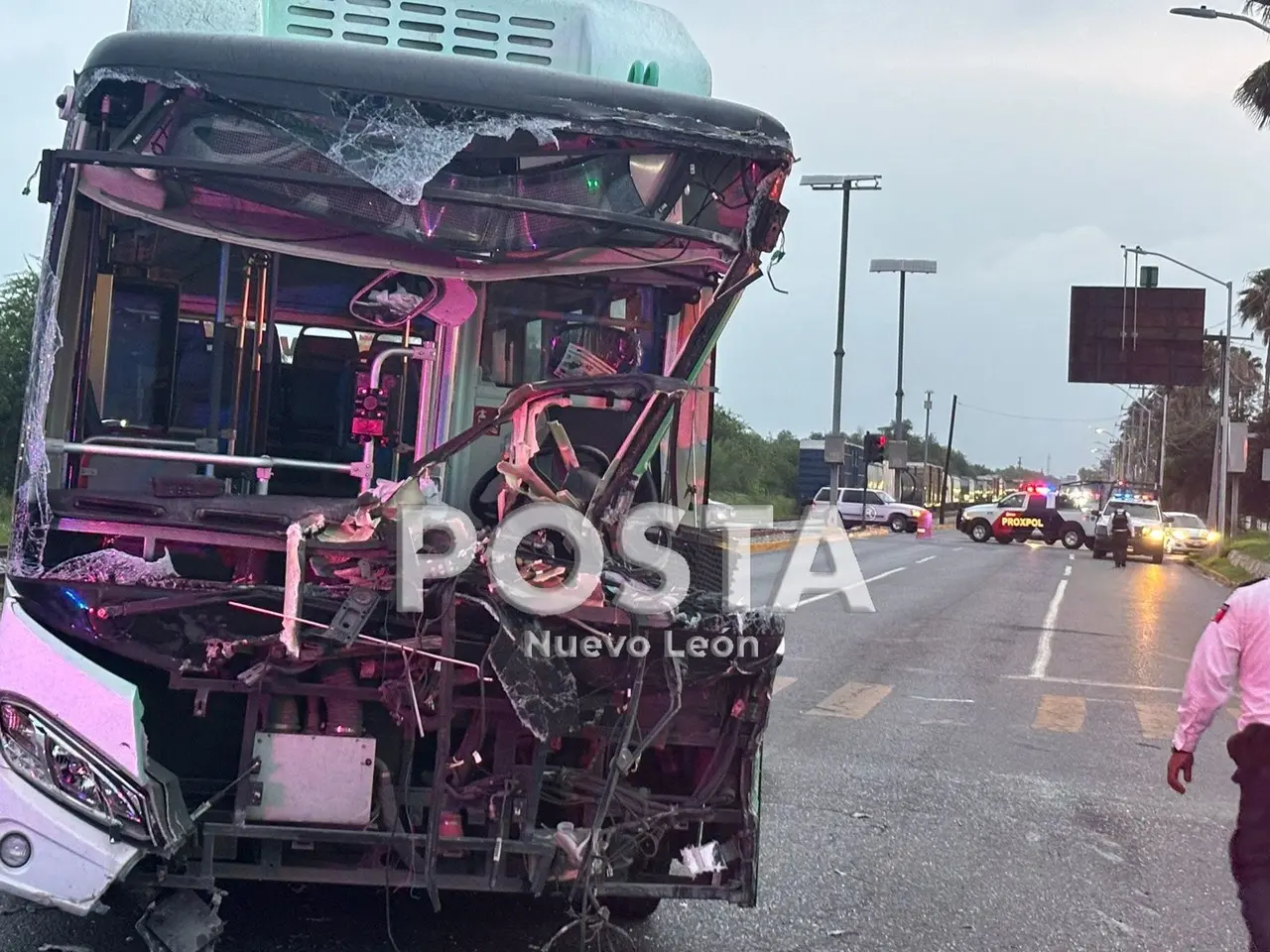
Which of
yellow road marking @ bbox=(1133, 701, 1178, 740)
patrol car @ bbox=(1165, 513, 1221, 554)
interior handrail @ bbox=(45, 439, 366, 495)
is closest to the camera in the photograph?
interior handrail @ bbox=(45, 439, 366, 495)

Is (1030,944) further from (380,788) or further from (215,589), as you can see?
(215,589)

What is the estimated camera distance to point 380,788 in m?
4.15

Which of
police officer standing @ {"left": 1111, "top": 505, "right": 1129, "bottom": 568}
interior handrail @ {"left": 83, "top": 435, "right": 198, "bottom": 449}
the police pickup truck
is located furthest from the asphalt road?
the police pickup truck

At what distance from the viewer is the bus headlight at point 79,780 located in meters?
3.84

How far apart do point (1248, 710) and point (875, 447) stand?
32.2 m

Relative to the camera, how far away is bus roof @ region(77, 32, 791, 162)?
4234 mm

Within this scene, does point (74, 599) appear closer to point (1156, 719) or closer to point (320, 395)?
point (320, 395)

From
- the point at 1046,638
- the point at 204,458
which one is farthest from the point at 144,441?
the point at 1046,638

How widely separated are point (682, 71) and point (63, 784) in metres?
3.62

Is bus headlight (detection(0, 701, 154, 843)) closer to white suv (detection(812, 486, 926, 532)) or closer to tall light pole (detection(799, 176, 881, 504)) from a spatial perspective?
tall light pole (detection(799, 176, 881, 504))

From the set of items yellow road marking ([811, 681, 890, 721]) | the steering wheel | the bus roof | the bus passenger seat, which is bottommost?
yellow road marking ([811, 681, 890, 721])

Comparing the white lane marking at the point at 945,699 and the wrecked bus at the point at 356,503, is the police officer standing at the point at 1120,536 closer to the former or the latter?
the white lane marking at the point at 945,699

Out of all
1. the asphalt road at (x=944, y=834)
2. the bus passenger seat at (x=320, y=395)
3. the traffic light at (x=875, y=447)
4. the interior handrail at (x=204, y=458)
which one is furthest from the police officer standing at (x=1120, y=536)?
the interior handrail at (x=204, y=458)

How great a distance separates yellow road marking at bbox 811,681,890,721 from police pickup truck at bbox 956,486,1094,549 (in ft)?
115
